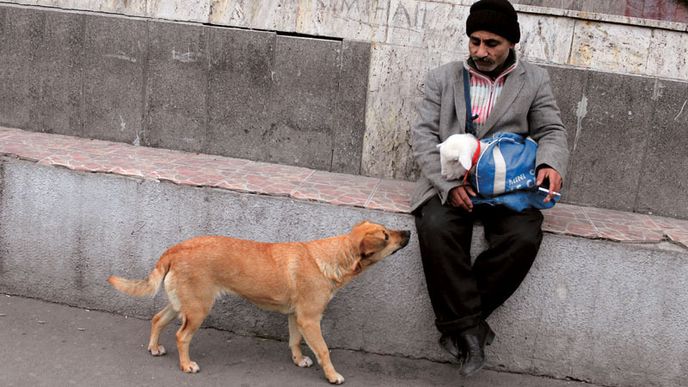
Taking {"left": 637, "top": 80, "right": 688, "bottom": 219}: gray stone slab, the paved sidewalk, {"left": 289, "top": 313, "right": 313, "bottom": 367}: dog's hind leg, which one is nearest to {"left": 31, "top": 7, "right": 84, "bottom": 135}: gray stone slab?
the paved sidewalk

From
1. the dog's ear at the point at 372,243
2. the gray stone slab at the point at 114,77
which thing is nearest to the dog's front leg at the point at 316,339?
the dog's ear at the point at 372,243

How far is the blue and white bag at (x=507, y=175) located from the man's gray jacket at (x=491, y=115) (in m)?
0.14

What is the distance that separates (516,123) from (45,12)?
11.6ft

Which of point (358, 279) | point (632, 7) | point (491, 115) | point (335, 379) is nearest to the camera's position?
point (335, 379)

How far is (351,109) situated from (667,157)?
7.15 ft

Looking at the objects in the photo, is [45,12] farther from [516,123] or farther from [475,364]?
[475,364]

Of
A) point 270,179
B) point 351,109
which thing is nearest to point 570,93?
point 351,109

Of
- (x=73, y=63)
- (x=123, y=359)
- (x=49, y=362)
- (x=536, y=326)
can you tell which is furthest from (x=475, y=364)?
(x=73, y=63)

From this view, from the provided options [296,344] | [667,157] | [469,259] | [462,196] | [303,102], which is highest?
[303,102]

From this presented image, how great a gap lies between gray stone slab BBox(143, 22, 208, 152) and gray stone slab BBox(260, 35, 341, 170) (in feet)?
1.71

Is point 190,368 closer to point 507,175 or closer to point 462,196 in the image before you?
point 462,196

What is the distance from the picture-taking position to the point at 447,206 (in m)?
4.52

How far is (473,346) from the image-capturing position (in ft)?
14.2

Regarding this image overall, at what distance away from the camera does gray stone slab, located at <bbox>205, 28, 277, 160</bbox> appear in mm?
5539
